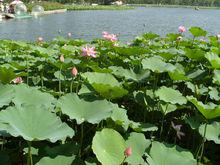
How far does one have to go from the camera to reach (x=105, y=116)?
192 cm

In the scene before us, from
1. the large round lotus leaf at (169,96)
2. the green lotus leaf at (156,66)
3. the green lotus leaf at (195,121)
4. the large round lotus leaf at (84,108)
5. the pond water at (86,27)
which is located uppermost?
the green lotus leaf at (156,66)

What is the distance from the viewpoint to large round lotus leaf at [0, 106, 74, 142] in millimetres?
1589

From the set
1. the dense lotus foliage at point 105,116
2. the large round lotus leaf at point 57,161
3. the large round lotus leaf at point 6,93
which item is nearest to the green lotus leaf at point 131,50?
the dense lotus foliage at point 105,116

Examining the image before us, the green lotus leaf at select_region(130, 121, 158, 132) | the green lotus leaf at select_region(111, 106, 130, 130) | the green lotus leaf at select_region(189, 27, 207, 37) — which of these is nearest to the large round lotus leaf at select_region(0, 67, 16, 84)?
the green lotus leaf at select_region(111, 106, 130, 130)

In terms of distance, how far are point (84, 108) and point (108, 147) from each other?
36 centimetres

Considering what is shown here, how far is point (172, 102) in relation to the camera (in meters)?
2.28

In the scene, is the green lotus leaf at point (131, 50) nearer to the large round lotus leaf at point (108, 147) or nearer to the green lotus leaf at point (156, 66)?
the green lotus leaf at point (156, 66)

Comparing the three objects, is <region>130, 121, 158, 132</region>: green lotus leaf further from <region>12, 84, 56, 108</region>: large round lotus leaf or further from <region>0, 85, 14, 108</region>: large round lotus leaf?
<region>0, 85, 14, 108</region>: large round lotus leaf

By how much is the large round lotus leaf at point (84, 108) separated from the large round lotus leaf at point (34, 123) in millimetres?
204

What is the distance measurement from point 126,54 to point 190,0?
89111 millimetres

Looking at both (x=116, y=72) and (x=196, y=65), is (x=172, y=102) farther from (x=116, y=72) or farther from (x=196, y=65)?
(x=196, y=65)

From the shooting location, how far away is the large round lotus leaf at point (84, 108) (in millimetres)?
1937

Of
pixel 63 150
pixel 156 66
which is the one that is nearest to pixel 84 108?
pixel 63 150

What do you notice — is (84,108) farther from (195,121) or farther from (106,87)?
(195,121)
